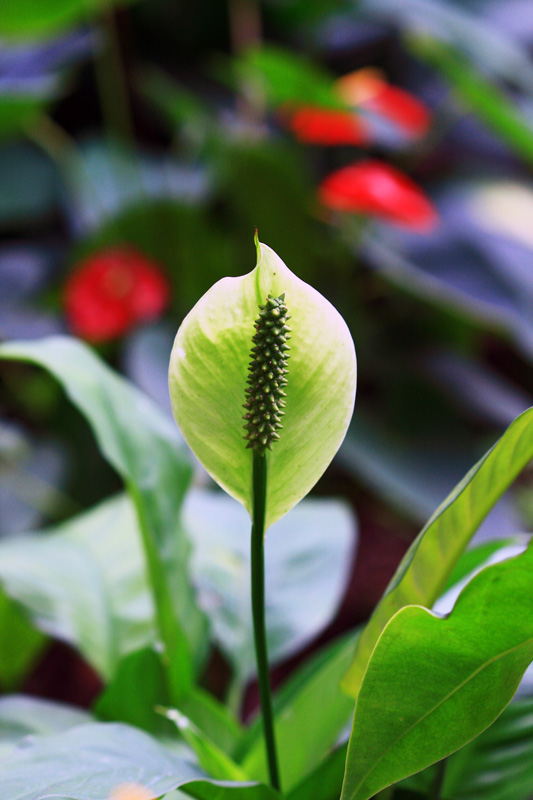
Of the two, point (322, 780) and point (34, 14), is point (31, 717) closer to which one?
point (322, 780)

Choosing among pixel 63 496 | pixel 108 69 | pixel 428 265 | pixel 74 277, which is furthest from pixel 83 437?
pixel 108 69

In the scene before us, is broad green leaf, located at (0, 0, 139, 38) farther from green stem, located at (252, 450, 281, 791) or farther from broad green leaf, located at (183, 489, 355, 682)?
green stem, located at (252, 450, 281, 791)

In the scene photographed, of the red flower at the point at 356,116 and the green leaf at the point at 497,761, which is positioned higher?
the red flower at the point at 356,116

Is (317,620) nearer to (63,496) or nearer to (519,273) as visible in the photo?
(63,496)

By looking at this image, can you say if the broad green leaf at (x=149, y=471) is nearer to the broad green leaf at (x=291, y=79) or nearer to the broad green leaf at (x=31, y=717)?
the broad green leaf at (x=31, y=717)

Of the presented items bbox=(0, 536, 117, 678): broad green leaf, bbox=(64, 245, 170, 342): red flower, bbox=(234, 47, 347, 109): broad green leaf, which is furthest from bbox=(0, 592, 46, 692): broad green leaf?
bbox=(234, 47, 347, 109): broad green leaf

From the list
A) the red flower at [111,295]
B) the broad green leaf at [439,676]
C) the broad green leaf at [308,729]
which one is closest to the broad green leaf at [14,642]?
the broad green leaf at [308,729]
